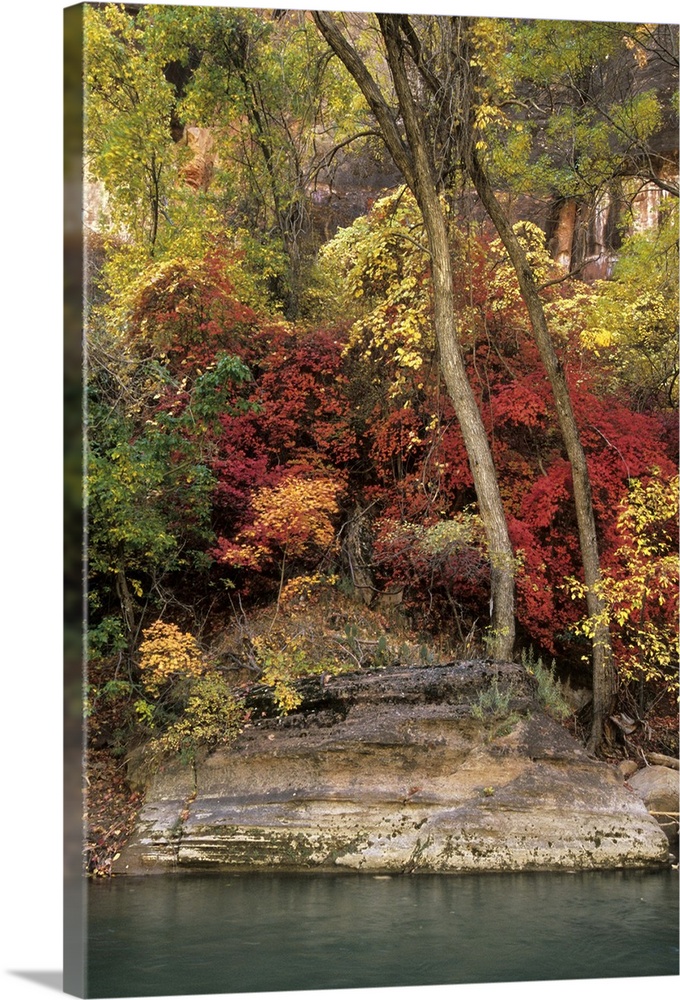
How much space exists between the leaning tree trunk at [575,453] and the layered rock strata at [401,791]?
373 millimetres

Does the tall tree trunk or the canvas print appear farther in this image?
the tall tree trunk

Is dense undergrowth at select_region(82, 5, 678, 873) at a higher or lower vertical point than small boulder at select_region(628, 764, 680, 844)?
higher

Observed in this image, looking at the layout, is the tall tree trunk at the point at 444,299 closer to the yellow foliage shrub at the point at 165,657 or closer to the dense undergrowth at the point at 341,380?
the dense undergrowth at the point at 341,380

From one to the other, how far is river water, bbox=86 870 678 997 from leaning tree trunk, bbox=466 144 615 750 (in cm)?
98

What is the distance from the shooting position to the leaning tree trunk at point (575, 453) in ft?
20.3

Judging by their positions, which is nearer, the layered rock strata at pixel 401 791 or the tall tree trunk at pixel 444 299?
the layered rock strata at pixel 401 791

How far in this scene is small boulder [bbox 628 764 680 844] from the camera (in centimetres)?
587

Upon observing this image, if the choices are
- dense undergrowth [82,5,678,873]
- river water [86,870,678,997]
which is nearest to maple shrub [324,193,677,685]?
dense undergrowth [82,5,678,873]

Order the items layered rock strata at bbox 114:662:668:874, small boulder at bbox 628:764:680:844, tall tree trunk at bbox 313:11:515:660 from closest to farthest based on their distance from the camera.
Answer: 1. layered rock strata at bbox 114:662:668:874
2. small boulder at bbox 628:764:680:844
3. tall tree trunk at bbox 313:11:515:660

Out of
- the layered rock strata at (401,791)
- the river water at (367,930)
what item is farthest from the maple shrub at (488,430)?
the river water at (367,930)

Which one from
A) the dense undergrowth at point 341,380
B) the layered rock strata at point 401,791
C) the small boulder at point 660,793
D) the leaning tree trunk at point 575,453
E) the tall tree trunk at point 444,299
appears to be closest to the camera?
the layered rock strata at point 401,791

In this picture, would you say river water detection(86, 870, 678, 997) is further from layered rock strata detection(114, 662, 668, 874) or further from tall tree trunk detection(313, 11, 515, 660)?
tall tree trunk detection(313, 11, 515, 660)

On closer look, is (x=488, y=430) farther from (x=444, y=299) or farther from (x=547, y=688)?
(x=547, y=688)
